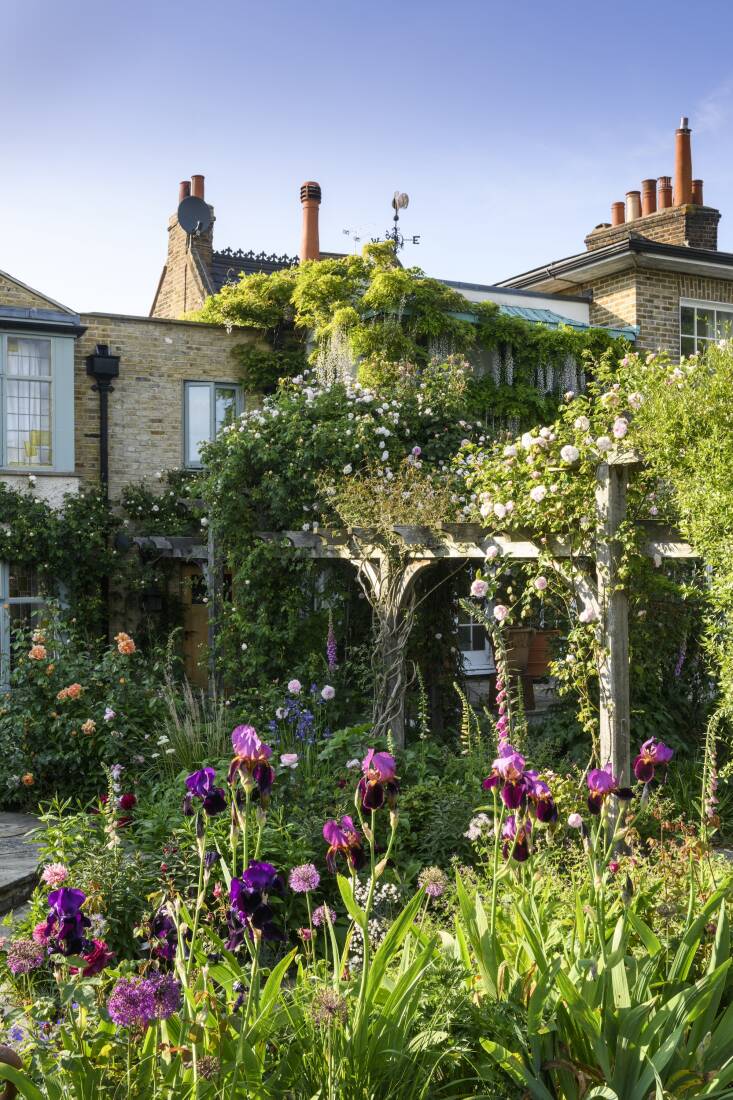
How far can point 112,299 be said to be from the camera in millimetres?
15023

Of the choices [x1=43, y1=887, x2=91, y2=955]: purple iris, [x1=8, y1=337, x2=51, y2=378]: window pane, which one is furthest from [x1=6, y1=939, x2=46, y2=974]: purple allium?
[x1=8, y1=337, x2=51, y2=378]: window pane

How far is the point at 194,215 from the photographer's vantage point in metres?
16.4

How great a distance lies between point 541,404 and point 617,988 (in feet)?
30.7

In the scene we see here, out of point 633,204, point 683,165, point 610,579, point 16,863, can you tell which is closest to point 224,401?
point 633,204

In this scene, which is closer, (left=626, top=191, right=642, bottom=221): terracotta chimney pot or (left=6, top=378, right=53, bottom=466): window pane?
(left=6, top=378, right=53, bottom=466): window pane

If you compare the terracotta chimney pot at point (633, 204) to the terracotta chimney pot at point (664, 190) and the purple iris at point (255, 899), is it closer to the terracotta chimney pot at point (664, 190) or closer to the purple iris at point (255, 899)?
the terracotta chimney pot at point (664, 190)

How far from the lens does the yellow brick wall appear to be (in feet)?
40.7

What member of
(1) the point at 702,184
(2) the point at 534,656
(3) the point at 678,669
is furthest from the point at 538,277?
(3) the point at 678,669

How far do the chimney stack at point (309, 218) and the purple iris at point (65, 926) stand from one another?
46.1 feet

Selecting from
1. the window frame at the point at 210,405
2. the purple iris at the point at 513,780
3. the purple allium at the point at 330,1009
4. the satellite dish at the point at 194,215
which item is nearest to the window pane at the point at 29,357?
the window frame at the point at 210,405

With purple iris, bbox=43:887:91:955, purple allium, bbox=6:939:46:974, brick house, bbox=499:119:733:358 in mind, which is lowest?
purple allium, bbox=6:939:46:974

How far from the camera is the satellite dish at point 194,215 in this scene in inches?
643

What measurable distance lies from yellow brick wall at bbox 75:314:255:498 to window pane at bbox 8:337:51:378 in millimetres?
497

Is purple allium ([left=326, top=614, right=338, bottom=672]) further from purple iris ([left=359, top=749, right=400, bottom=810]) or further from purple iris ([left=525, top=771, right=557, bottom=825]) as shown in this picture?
purple iris ([left=359, top=749, right=400, bottom=810])
